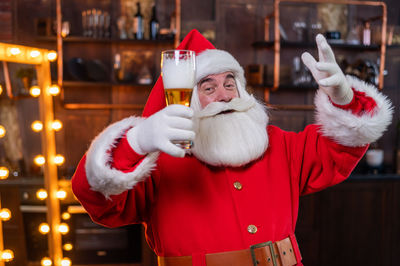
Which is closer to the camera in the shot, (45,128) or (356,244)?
(45,128)

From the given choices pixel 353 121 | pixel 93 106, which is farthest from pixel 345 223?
pixel 353 121

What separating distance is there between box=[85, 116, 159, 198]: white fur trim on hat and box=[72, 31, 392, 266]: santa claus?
1.6 inches

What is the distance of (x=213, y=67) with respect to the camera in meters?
1.58

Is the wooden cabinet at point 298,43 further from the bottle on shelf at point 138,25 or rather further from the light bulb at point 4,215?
the light bulb at point 4,215

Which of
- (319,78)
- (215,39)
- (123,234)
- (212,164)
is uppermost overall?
(215,39)

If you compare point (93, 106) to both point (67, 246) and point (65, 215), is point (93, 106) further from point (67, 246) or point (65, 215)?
point (67, 246)

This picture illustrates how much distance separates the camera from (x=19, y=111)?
354 cm

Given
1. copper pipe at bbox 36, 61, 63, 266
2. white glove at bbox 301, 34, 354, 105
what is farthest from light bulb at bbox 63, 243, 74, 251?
white glove at bbox 301, 34, 354, 105

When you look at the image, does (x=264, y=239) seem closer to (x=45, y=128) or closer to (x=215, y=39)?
(x=45, y=128)

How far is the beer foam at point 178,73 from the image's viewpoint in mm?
1004

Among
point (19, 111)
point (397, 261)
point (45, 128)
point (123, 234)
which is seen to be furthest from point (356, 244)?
point (19, 111)

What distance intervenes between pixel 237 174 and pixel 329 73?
1.56ft

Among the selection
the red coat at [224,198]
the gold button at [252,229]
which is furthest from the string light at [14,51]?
the gold button at [252,229]

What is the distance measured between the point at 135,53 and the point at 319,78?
2769 mm
